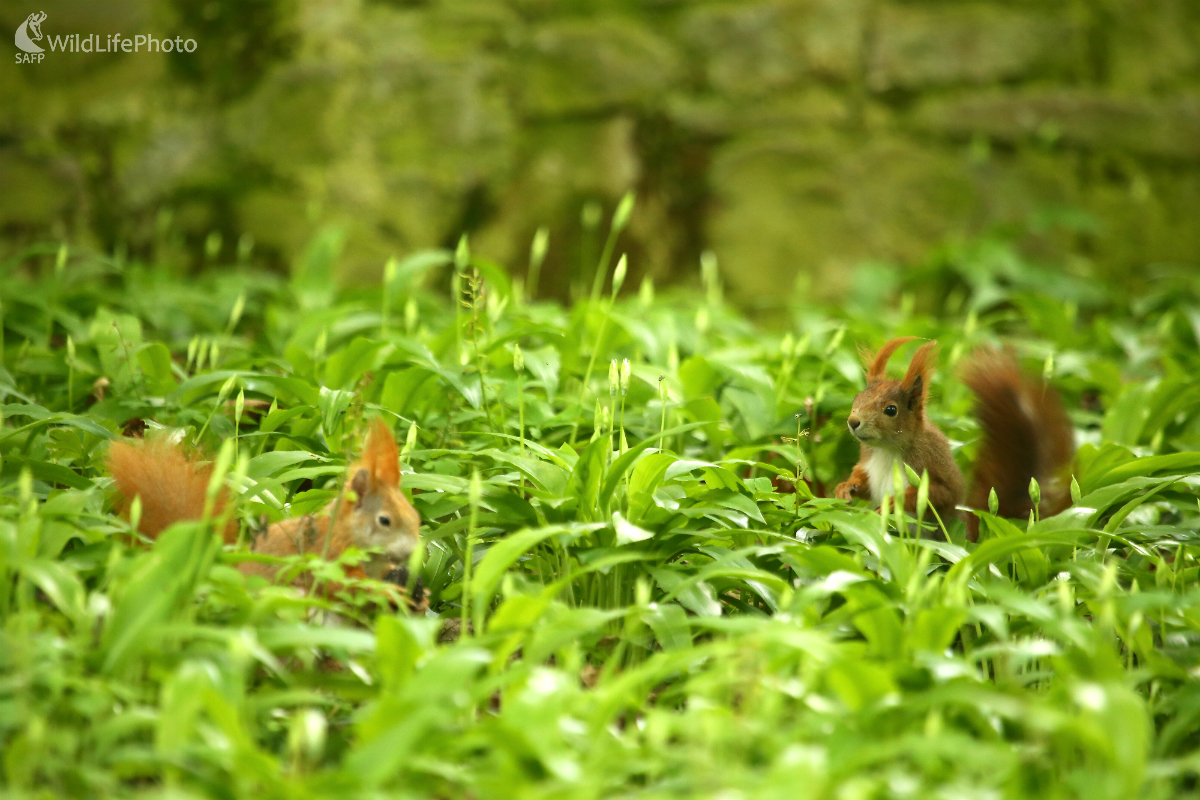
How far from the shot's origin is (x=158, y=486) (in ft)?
7.52

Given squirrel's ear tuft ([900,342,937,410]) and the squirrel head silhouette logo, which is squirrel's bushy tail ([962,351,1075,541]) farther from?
the squirrel head silhouette logo

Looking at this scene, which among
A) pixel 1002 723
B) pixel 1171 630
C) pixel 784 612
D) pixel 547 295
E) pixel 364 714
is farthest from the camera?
pixel 547 295

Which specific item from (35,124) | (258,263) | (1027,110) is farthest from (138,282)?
(1027,110)

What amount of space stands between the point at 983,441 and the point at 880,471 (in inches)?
16.0

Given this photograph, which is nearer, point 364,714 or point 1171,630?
point 364,714

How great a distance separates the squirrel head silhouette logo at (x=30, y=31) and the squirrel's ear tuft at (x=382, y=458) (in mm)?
4886

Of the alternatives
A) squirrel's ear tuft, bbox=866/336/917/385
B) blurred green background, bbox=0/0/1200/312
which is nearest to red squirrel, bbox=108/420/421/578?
squirrel's ear tuft, bbox=866/336/917/385

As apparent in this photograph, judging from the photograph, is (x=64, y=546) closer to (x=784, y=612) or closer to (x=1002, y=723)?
(x=784, y=612)

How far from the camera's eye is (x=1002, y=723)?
195cm

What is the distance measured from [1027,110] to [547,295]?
321cm

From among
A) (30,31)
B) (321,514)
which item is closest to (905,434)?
(321,514)

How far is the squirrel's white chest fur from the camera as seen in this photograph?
9.70 ft

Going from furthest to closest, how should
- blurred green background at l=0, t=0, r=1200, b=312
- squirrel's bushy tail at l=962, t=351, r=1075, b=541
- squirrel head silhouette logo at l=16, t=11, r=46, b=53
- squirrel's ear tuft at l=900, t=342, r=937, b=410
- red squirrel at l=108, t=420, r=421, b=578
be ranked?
1. blurred green background at l=0, t=0, r=1200, b=312
2. squirrel head silhouette logo at l=16, t=11, r=46, b=53
3. squirrel's bushy tail at l=962, t=351, r=1075, b=541
4. squirrel's ear tuft at l=900, t=342, r=937, b=410
5. red squirrel at l=108, t=420, r=421, b=578

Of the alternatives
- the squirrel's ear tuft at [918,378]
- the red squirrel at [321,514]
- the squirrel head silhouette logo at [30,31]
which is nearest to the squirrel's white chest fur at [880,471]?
the squirrel's ear tuft at [918,378]
